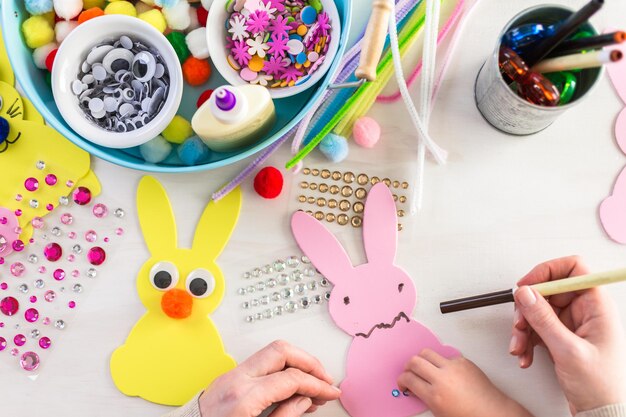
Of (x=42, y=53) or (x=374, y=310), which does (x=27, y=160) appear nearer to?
(x=42, y=53)

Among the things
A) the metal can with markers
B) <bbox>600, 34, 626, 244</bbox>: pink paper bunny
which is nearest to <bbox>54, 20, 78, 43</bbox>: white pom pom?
the metal can with markers

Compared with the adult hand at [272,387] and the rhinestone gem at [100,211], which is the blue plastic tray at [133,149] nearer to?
the rhinestone gem at [100,211]

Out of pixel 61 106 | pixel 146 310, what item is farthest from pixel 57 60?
pixel 146 310

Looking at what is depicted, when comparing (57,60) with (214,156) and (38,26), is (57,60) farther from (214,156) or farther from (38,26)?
(214,156)

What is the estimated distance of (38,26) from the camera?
610mm

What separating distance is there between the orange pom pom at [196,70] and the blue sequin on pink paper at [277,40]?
0.04 metres

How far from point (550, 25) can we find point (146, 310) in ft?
1.69

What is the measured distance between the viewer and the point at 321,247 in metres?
0.64

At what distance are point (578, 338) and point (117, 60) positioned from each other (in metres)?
0.54

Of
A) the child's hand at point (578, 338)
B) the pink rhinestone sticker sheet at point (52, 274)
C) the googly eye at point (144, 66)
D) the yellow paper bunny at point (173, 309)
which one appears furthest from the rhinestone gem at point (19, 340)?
the child's hand at point (578, 338)

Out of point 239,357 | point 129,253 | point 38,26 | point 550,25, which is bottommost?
point 239,357

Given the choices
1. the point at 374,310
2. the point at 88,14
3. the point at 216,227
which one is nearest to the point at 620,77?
the point at 374,310

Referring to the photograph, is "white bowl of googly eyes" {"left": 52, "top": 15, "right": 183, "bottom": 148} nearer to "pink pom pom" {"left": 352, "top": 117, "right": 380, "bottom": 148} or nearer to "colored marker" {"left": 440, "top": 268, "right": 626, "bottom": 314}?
"pink pom pom" {"left": 352, "top": 117, "right": 380, "bottom": 148}

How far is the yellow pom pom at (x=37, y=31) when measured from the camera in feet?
2.00
